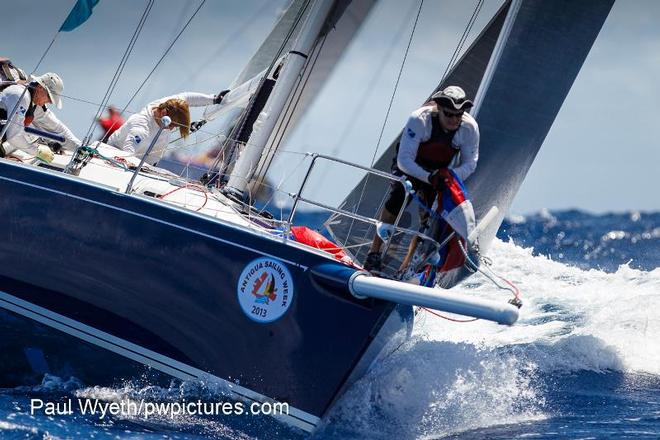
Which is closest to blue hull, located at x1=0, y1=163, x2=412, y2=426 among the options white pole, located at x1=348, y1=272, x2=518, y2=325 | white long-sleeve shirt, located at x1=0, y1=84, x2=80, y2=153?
white pole, located at x1=348, y1=272, x2=518, y2=325

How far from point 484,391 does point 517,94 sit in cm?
203

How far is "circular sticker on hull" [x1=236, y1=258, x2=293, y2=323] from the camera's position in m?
5.32

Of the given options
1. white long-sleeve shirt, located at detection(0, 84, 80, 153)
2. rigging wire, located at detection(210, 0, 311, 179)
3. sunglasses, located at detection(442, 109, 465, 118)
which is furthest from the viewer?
rigging wire, located at detection(210, 0, 311, 179)

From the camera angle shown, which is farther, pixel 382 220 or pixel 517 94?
pixel 517 94

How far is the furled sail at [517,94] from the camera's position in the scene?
6492 millimetres

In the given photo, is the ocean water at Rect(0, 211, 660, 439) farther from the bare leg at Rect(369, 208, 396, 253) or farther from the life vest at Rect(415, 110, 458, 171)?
the life vest at Rect(415, 110, 458, 171)

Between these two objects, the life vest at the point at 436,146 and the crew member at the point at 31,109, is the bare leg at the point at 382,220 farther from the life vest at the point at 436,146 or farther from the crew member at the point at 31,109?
the crew member at the point at 31,109

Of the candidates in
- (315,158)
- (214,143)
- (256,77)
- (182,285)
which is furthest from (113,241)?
(256,77)

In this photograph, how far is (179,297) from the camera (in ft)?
17.9

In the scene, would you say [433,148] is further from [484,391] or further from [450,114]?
[484,391]

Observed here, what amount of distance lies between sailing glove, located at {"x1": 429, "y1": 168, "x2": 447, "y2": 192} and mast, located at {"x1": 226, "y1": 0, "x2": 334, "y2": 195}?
171 cm

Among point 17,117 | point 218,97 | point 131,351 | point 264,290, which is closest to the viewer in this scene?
point 264,290

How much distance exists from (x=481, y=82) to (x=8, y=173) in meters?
3.16

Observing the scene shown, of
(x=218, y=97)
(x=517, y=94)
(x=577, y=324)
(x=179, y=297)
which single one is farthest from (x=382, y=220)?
(x=577, y=324)
